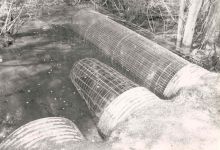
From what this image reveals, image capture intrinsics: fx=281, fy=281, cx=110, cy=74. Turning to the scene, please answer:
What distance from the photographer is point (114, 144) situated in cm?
514

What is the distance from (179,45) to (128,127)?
4.67 m

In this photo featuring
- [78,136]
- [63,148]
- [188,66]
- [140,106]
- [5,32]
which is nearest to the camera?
[63,148]

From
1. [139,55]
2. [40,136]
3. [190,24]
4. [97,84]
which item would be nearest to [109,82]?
[97,84]

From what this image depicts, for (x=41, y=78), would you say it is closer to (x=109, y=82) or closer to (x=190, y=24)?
(x=109, y=82)

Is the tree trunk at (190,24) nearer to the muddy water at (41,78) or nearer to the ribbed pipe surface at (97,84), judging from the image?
the ribbed pipe surface at (97,84)

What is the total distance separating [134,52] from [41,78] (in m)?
2.91

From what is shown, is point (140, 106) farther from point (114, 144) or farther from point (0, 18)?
point (0, 18)

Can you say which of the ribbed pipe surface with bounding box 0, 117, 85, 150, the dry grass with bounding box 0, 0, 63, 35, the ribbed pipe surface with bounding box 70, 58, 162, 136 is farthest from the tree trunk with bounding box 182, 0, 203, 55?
the dry grass with bounding box 0, 0, 63, 35

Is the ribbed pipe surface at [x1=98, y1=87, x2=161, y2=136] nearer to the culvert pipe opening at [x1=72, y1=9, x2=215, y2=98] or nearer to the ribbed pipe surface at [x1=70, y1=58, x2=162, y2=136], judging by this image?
the ribbed pipe surface at [x1=70, y1=58, x2=162, y2=136]

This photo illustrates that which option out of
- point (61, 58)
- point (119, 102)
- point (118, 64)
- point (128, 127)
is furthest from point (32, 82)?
point (128, 127)

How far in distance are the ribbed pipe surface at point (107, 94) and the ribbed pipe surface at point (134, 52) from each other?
860 millimetres

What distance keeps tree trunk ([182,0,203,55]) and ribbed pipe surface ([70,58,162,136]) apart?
9.29 ft

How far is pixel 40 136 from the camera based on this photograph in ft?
15.8

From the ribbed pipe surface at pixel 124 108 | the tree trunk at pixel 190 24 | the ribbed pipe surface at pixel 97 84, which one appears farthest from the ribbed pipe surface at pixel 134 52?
the ribbed pipe surface at pixel 124 108
